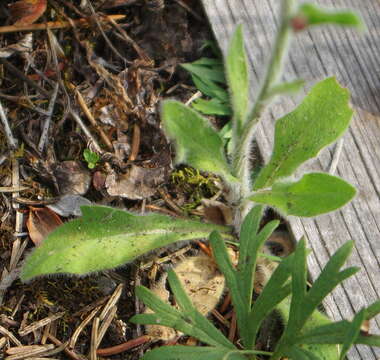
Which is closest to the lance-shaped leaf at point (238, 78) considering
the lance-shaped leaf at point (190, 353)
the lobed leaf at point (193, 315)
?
the lobed leaf at point (193, 315)

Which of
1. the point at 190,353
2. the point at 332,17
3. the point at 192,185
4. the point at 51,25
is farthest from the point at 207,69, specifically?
the point at 332,17

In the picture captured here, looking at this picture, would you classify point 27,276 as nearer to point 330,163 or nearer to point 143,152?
point 143,152

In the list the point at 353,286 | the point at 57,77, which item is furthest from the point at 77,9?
the point at 353,286

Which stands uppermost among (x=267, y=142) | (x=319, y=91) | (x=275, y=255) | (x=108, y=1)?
(x=108, y=1)

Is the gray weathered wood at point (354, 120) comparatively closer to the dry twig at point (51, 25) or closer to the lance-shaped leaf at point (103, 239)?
the lance-shaped leaf at point (103, 239)

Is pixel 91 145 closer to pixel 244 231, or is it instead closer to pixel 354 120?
pixel 244 231

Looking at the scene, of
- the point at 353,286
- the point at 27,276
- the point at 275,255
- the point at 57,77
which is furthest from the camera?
the point at 57,77

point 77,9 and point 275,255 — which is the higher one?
point 77,9

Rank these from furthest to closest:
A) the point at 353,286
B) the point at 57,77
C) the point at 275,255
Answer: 1. the point at 57,77
2. the point at 275,255
3. the point at 353,286
